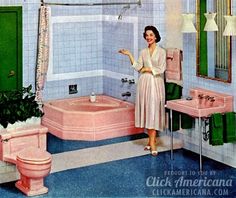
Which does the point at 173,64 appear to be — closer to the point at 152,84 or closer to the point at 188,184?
the point at 152,84

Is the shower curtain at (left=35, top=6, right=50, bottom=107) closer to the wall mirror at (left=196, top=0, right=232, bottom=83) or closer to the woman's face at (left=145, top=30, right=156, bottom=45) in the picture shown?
the woman's face at (left=145, top=30, right=156, bottom=45)

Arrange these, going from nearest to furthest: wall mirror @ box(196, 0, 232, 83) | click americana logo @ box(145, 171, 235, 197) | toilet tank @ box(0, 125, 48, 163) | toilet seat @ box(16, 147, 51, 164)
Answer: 1. toilet seat @ box(16, 147, 51, 164)
2. click americana logo @ box(145, 171, 235, 197)
3. toilet tank @ box(0, 125, 48, 163)
4. wall mirror @ box(196, 0, 232, 83)

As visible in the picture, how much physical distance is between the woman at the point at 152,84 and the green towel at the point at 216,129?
3.26ft

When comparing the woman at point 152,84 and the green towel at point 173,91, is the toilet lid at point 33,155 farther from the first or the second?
the green towel at point 173,91

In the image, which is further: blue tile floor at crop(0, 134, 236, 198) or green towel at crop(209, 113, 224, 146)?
green towel at crop(209, 113, 224, 146)

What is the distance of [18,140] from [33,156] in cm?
46

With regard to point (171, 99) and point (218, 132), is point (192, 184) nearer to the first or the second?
point (218, 132)

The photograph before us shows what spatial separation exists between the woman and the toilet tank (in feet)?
4.91

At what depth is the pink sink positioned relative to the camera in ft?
21.1

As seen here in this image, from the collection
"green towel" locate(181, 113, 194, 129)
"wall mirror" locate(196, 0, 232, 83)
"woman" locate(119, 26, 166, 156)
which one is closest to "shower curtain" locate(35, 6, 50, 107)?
"woman" locate(119, 26, 166, 156)

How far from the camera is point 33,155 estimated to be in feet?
19.3

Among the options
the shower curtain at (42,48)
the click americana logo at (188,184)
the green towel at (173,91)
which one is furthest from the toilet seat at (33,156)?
the shower curtain at (42,48)

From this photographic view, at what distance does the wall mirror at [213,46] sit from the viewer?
263 inches

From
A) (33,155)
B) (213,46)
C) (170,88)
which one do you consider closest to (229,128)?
(213,46)
